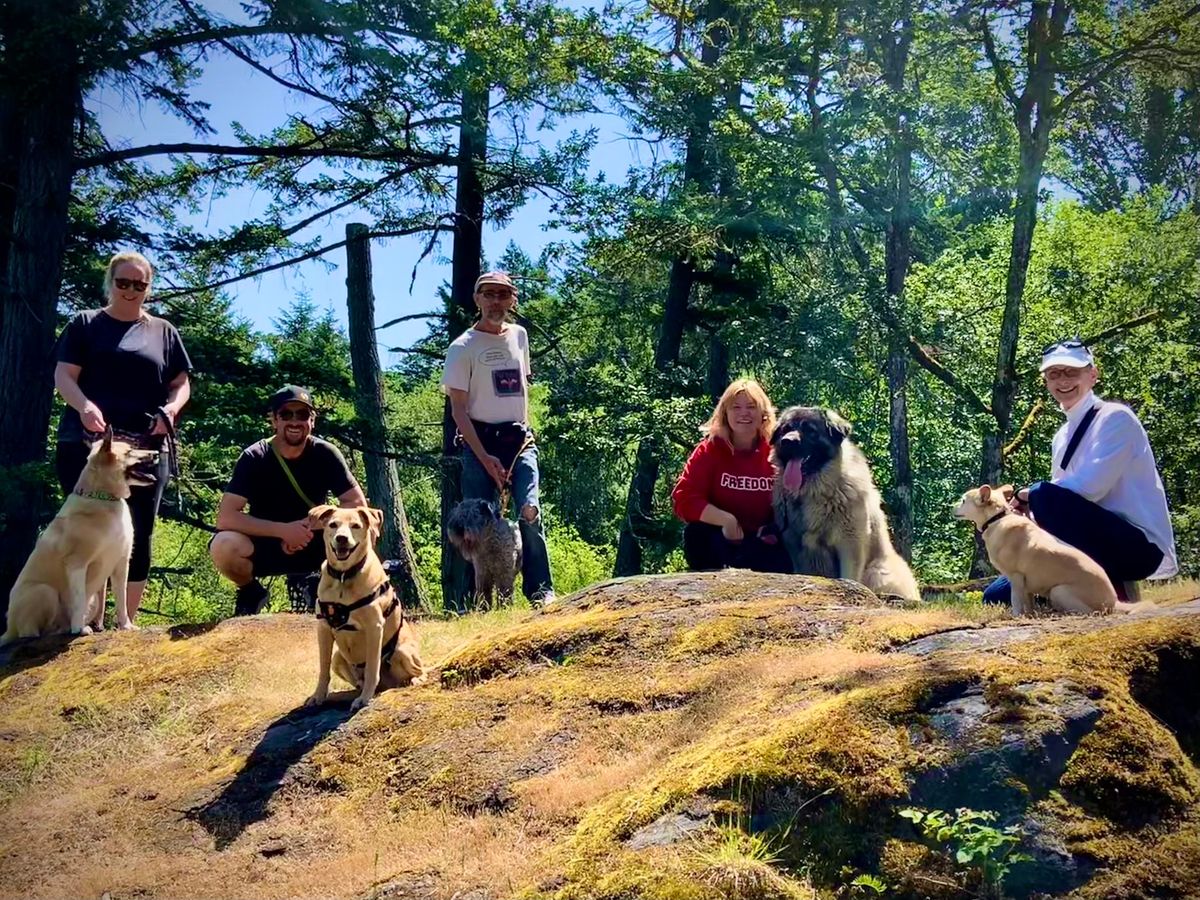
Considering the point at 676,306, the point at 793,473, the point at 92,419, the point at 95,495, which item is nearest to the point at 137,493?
the point at 95,495

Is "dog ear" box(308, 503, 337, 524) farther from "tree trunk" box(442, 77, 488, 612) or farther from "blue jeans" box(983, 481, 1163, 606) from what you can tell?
"tree trunk" box(442, 77, 488, 612)

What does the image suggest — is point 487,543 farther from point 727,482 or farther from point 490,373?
A: point 727,482

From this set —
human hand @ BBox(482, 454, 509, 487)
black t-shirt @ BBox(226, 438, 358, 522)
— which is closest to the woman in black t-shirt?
black t-shirt @ BBox(226, 438, 358, 522)

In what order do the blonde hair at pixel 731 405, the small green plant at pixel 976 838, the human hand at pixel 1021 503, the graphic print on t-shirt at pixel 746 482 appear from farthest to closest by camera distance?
the graphic print on t-shirt at pixel 746 482 < the blonde hair at pixel 731 405 < the human hand at pixel 1021 503 < the small green plant at pixel 976 838

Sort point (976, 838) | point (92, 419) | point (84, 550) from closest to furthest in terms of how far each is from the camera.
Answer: point (976, 838) < point (92, 419) < point (84, 550)

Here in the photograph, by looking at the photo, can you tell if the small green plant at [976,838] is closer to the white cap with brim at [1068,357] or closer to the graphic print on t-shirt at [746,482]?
the white cap with brim at [1068,357]

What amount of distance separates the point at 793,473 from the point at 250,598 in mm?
4421

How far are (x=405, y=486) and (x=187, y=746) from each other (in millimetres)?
26391

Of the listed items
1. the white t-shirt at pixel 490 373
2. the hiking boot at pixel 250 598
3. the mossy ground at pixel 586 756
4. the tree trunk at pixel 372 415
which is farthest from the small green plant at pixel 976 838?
the tree trunk at pixel 372 415

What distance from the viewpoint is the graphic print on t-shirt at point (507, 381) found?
8672 mm

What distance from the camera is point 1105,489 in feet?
20.5

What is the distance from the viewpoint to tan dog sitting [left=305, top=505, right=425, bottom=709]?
5.85m

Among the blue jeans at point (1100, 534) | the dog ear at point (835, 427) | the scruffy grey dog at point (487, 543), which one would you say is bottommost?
the scruffy grey dog at point (487, 543)

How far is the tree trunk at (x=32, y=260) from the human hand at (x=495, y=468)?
625 centimetres
